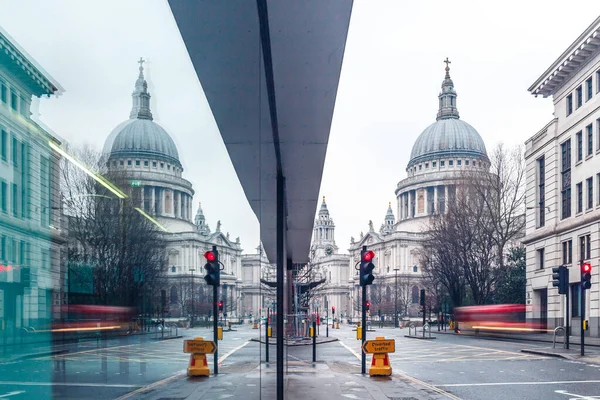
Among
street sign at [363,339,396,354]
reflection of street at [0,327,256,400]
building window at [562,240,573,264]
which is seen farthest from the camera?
building window at [562,240,573,264]

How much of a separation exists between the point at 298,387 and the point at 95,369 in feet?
32.5

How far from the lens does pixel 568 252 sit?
43312mm

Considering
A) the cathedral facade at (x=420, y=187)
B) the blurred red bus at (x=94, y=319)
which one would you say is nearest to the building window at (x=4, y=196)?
the blurred red bus at (x=94, y=319)

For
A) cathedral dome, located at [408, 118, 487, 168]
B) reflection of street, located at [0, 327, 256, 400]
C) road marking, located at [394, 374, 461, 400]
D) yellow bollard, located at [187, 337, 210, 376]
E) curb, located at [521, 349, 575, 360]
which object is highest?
cathedral dome, located at [408, 118, 487, 168]

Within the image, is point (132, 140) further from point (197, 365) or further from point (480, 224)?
point (480, 224)

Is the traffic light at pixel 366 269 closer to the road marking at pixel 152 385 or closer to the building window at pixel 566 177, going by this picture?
the road marking at pixel 152 385

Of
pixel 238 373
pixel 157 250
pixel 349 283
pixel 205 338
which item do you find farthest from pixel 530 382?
pixel 349 283

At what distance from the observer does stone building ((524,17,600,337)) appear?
3878cm

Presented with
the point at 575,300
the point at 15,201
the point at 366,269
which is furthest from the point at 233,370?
the point at 575,300

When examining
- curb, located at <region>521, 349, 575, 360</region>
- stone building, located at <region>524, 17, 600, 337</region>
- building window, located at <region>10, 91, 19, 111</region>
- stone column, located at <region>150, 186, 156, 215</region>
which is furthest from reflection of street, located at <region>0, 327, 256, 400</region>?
stone building, located at <region>524, 17, 600, 337</region>

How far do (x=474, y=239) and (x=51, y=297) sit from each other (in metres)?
48.9

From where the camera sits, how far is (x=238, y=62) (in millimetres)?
4832

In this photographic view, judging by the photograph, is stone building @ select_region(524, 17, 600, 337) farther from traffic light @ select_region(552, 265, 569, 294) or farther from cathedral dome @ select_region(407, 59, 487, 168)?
cathedral dome @ select_region(407, 59, 487, 168)

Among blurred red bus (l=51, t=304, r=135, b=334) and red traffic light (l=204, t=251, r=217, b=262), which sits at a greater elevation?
red traffic light (l=204, t=251, r=217, b=262)
